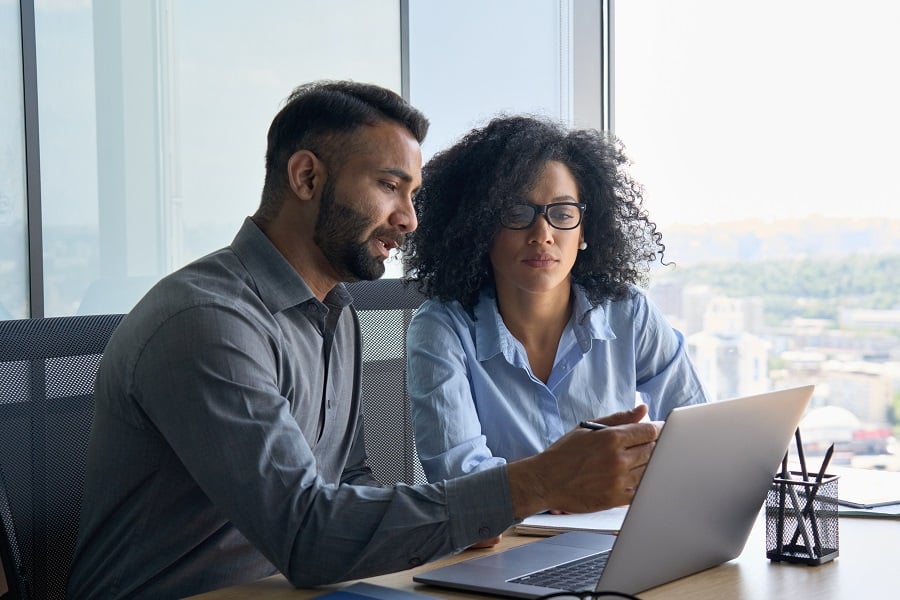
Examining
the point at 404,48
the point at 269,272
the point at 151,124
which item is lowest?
the point at 269,272

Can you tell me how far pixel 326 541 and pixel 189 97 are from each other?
5.78 ft

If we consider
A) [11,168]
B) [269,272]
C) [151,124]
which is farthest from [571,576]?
[151,124]

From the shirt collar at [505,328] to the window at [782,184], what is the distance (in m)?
1.51

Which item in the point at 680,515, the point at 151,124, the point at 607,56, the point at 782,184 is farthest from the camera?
the point at 607,56

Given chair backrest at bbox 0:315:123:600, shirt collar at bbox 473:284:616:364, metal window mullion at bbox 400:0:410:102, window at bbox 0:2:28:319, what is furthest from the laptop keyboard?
metal window mullion at bbox 400:0:410:102

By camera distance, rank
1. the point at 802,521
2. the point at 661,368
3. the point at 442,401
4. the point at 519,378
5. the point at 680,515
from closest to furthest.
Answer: the point at 680,515 → the point at 802,521 → the point at 442,401 → the point at 519,378 → the point at 661,368

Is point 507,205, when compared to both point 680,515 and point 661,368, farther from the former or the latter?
point 680,515

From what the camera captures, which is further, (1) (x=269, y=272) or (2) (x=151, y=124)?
(2) (x=151, y=124)

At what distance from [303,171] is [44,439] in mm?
549

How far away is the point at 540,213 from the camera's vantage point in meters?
2.09

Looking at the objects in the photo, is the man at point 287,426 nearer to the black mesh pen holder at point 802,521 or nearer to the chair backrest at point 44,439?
the chair backrest at point 44,439

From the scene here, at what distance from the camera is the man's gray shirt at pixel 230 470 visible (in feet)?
4.01

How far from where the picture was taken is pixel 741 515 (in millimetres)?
1320

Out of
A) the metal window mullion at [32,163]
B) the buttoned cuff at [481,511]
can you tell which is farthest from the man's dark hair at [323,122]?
the metal window mullion at [32,163]
